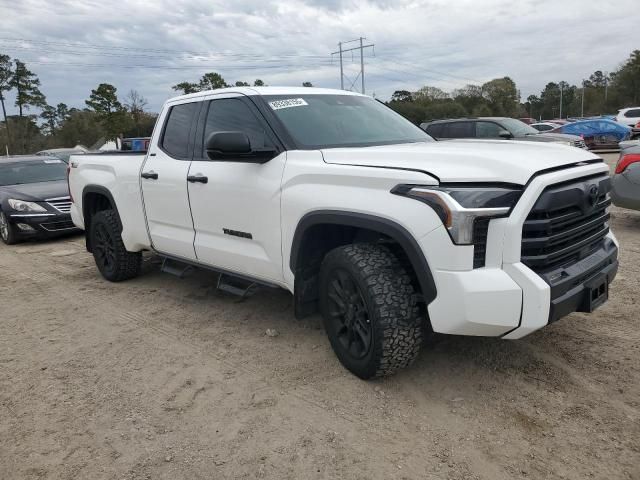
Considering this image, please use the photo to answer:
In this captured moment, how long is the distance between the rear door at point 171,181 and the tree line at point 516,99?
32.5 meters

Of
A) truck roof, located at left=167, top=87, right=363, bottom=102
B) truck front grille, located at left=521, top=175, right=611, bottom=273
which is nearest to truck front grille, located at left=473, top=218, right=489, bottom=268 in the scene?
truck front grille, located at left=521, top=175, right=611, bottom=273

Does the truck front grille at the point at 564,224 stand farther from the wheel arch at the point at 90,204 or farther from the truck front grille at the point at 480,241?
the wheel arch at the point at 90,204

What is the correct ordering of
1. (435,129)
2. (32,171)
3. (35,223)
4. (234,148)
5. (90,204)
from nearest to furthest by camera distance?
(234,148) < (90,204) < (35,223) < (32,171) < (435,129)

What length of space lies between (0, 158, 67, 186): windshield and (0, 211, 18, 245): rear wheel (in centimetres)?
88

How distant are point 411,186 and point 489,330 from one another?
0.84m

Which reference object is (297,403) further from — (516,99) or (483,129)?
(516,99)

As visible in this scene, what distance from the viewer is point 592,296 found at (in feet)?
9.75

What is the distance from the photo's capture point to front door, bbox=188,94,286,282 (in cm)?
365

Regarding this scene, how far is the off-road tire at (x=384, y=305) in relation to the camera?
2.97 meters

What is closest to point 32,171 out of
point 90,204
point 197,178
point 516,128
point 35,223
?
point 35,223

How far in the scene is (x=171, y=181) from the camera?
4.53 m

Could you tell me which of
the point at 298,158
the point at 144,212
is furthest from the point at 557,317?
the point at 144,212

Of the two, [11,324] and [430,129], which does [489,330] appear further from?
[430,129]

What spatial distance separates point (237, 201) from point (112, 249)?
2530mm
